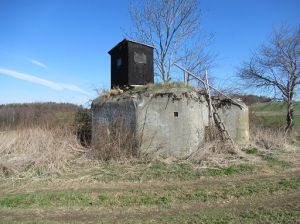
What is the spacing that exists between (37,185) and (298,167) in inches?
291

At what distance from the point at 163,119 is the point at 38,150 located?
14.3ft

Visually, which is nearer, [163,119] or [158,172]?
[158,172]

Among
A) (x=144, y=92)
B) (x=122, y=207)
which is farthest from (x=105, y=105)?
(x=122, y=207)

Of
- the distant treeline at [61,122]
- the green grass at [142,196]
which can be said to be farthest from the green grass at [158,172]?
the distant treeline at [61,122]

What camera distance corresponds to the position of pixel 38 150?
39.1ft

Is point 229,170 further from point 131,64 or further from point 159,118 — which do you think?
point 131,64

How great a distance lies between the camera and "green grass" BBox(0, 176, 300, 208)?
24.0 feet

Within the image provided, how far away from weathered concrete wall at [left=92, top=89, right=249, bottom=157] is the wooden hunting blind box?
5.86 feet

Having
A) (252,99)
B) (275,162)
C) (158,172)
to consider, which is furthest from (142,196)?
(252,99)

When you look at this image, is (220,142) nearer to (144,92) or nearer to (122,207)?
(144,92)

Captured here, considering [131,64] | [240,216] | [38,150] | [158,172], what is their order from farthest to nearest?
[131,64], [38,150], [158,172], [240,216]

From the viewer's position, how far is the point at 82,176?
977 cm

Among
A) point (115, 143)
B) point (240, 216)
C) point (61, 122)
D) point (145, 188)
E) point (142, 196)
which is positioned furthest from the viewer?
point (61, 122)

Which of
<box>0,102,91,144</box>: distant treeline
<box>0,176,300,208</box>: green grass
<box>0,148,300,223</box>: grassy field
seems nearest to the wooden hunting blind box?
<box>0,102,91,144</box>: distant treeline
